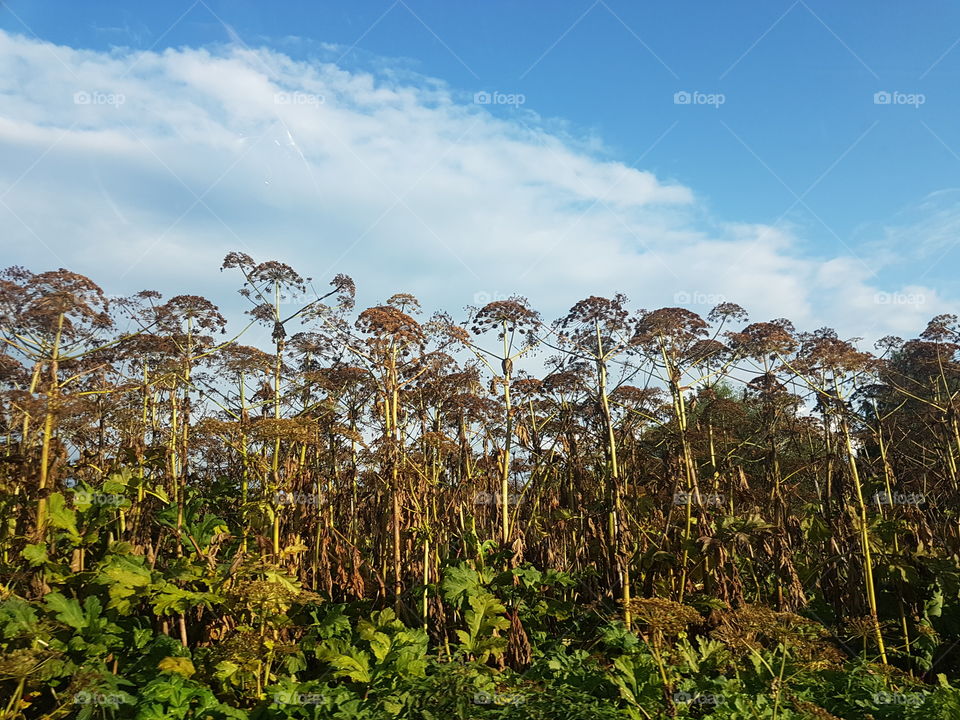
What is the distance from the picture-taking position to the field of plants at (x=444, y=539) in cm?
530

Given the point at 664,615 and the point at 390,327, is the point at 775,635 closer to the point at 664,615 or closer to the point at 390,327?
the point at 664,615

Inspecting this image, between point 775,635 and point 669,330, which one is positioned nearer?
point 775,635

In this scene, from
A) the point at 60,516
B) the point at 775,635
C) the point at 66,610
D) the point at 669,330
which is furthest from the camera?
the point at 669,330

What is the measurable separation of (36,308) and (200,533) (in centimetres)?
251

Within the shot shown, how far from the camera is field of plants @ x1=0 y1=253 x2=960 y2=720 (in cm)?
530

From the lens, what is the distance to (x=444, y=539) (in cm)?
743

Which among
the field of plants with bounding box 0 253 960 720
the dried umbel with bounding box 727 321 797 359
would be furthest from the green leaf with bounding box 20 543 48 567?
the dried umbel with bounding box 727 321 797 359

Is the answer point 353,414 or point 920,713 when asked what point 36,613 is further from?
point 920,713

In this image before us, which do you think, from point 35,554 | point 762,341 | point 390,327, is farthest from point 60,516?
point 762,341

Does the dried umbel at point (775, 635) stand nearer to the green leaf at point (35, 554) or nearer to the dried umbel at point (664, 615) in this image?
the dried umbel at point (664, 615)

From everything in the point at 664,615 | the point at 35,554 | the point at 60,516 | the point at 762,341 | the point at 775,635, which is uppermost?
the point at 762,341

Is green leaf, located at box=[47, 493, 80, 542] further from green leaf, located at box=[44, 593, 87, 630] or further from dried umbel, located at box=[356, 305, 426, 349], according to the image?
dried umbel, located at box=[356, 305, 426, 349]

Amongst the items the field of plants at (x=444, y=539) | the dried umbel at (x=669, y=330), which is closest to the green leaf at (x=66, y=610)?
the field of plants at (x=444, y=539)

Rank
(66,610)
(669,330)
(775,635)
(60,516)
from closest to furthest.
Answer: (775,635) < (66,610) < (60,516) < (669,330)
